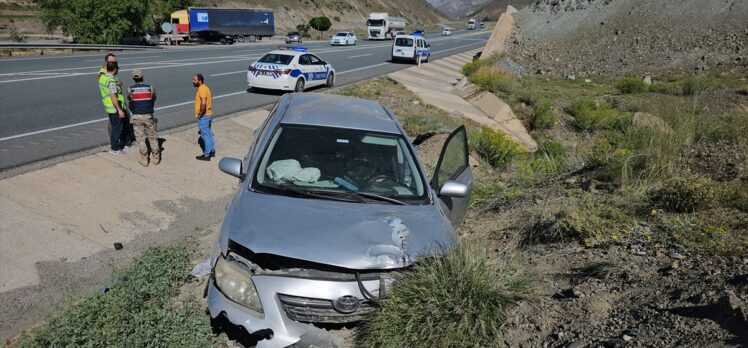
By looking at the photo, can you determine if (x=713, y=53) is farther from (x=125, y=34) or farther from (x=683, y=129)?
(x=125, y=34)

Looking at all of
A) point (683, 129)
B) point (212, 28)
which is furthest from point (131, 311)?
point (212, 28)

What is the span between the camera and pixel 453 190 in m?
4.92

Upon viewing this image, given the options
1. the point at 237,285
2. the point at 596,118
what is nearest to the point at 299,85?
the point at 596,118

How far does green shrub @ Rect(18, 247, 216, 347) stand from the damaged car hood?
730 mm

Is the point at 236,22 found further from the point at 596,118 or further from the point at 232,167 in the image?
the point at 232,167

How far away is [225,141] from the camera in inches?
453

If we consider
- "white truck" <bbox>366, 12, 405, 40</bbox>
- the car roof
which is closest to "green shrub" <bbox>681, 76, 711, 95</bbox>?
the car roof

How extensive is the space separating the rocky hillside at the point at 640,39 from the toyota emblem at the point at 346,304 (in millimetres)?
27792

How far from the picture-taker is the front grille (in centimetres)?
363

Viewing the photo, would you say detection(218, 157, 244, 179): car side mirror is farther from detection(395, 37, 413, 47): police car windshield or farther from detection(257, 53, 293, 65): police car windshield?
detection(395, 37, 413, 47): police car windshield

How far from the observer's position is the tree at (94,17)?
125 ft

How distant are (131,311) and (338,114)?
2.62 metres

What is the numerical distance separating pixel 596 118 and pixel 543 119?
1.58 meters

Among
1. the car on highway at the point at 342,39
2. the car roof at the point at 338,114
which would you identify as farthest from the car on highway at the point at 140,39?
the car roof at the point at 338,114
